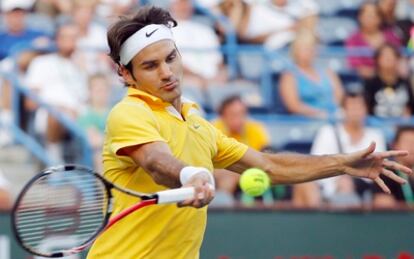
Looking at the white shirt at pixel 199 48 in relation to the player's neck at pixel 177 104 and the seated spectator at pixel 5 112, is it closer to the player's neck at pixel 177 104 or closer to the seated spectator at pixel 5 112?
the seated spectator at pixel 5 112

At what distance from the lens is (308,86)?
10.3 meters

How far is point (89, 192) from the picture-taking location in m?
4.84

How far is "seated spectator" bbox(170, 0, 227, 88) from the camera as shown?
1037cm

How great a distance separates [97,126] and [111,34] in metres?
4.50

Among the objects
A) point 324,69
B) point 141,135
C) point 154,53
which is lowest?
point 141,135

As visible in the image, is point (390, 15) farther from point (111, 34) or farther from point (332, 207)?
point (111, 34)

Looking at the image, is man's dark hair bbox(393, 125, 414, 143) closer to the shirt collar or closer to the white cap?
the white cap

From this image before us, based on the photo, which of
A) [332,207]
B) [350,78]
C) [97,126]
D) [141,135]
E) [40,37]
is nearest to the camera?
[141,135]

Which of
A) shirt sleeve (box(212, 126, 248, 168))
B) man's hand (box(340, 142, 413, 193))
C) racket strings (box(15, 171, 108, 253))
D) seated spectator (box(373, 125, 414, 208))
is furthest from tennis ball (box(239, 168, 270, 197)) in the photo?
seated spectator (box(373, 125, 414, 208))

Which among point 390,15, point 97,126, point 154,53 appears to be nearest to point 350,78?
point 390,15

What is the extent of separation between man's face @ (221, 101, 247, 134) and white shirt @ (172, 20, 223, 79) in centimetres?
112

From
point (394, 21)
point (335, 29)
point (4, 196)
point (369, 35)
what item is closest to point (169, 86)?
point (4, 196)

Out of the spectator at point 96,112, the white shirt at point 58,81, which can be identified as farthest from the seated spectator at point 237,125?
the white shirt at point 58,81

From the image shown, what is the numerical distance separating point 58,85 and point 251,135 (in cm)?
170
